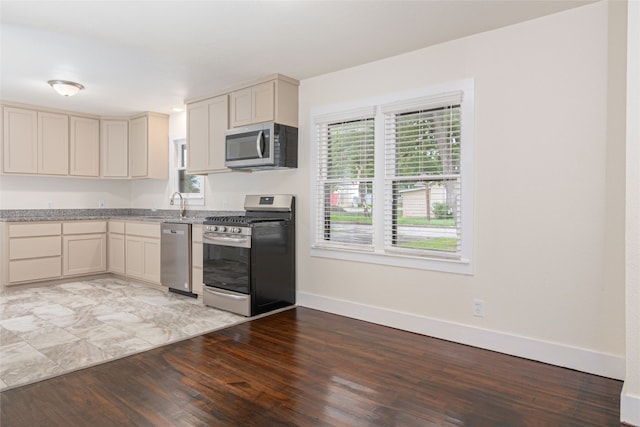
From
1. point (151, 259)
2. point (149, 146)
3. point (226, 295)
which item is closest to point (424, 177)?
point (226, 295)

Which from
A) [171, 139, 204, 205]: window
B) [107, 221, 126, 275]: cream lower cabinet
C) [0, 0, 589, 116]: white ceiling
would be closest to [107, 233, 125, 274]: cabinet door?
[107, 221, 126, 275]: cream lower cabinet

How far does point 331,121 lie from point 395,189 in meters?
1.03

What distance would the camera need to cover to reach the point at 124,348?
303 centimetres

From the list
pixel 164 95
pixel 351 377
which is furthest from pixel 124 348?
pixel 164 95

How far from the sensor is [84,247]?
5.68m

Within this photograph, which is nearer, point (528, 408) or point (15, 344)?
point (528, 408)

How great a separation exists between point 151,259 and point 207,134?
1.81 meters

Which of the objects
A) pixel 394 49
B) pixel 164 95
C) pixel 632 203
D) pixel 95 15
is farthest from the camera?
pixel 164 95

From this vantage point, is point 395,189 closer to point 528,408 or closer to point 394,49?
point 394,49

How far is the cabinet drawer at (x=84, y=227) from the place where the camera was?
550cm

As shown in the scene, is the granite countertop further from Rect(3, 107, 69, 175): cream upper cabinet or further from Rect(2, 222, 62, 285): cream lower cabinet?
Rect(3, 107, 69, 175): cream upper cabinet

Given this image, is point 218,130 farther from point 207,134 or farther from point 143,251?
point 143,251

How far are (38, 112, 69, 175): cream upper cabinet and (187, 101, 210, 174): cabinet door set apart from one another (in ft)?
7.03

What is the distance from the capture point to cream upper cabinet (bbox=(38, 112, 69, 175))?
5.57m
